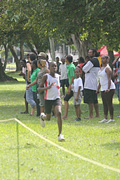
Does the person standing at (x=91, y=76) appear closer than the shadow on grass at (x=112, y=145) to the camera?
No

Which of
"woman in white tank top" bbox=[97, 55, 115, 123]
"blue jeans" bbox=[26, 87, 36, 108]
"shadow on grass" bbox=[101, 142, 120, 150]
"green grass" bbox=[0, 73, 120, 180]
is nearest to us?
"green grass" bbox=[0, 73, 120, 180]

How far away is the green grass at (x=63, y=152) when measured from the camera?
291 inches

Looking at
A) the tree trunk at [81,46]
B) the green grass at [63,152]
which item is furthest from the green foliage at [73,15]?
the tree trunk at [81,46]

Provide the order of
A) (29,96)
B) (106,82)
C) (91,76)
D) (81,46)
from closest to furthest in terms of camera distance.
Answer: (106,82) → (91,76) → (29,96) → (81,46)

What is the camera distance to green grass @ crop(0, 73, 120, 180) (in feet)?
24.2

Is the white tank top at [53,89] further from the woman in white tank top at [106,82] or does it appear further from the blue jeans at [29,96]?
the blue jeans at [29,96]

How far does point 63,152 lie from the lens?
8953mm

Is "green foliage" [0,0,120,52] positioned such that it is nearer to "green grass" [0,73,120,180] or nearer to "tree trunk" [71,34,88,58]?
"green grass" [0,73,120,180]

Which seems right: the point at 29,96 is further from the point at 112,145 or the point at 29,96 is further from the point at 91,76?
the point at 112,145

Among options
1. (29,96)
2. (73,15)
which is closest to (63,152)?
(29,96)

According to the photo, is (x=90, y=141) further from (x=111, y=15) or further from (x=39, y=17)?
(x=39, y=17)

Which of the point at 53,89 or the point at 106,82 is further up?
the point at 53,89

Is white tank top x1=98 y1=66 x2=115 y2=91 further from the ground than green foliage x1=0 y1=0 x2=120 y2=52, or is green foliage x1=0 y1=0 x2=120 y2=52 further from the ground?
green foliage x1=0 y1=0 x2=120 y2=52

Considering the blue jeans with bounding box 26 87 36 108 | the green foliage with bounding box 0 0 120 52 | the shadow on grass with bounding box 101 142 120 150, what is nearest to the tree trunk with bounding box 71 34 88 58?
the green foliage with bounding box 0 0 120 52
